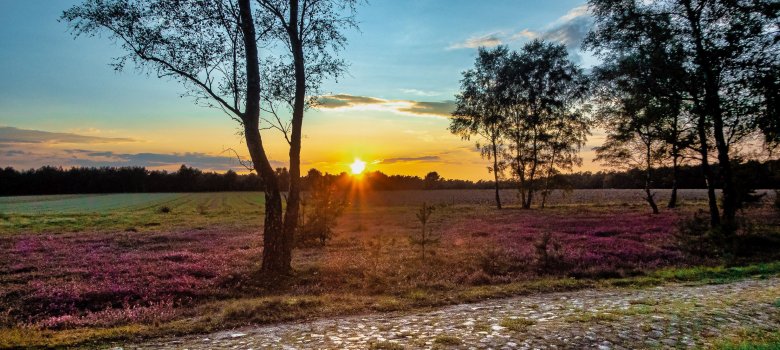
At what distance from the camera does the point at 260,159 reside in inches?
693

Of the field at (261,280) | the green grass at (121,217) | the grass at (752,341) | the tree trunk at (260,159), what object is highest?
the tree trunk at (260,159)

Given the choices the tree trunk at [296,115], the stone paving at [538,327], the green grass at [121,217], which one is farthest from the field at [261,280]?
the green grass at [121,217]

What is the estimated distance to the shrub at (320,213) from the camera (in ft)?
A: 94.2

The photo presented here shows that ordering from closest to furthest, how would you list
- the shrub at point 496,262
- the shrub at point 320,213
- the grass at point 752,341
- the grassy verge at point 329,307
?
1. the grass at point 752,341
2. the grassy verge at point 329,307
3. the shrub at point 496,262
4. the shrub at point 320,213

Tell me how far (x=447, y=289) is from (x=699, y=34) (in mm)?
21248

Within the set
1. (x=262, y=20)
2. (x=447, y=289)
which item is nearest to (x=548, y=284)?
(x=447, y=289)

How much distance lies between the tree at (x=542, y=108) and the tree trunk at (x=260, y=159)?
48.5 meters

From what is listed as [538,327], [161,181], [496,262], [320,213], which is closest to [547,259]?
[496,262]

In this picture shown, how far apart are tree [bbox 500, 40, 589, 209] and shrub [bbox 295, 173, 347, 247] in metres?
38.7

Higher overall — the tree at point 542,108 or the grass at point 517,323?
the tree at point 542,108

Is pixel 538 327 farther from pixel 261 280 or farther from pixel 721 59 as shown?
pixel 721 59

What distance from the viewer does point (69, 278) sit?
1714 centimetres

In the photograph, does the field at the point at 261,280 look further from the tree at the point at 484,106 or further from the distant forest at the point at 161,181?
the distant forest at the point at 161,181

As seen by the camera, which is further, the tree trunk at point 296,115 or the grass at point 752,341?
the tree trunk at point 296,115
